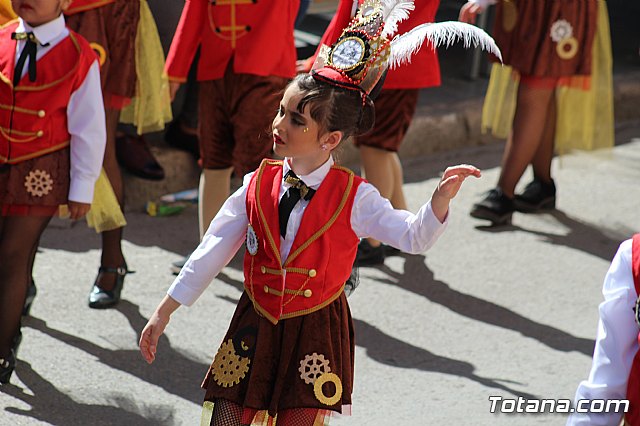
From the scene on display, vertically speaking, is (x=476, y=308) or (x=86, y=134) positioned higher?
(x=86, y=134)

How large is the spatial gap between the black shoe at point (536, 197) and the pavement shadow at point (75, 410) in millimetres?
3139

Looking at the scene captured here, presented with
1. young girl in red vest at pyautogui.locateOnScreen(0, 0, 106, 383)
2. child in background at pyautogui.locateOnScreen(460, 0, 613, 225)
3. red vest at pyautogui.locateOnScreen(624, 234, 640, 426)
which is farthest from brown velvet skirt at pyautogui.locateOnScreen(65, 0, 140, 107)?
red vest at pyautogui.locateOnScreen(624, 234, 640, 426)

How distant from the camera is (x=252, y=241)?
3.27 metres

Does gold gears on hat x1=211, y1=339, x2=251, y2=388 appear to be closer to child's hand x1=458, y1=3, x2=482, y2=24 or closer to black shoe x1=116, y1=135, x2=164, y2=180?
child's hand x1=458, y1=3, x2=482, y2=24

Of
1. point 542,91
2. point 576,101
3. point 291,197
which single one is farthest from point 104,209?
point 576,101

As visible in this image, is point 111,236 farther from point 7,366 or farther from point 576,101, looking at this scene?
point 576,101

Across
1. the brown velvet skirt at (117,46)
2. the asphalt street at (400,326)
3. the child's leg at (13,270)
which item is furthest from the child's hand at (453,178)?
the brown velvet skirt at (117,46)

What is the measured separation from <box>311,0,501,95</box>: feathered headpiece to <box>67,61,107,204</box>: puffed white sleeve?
4.04ft

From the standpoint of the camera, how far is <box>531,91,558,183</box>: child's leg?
6.73 metres

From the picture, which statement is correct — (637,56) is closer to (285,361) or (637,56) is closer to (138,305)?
(138,305)

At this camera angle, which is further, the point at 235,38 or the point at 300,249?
the point at 235,38

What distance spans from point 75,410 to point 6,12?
1.65 m

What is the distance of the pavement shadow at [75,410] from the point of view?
4113 millimetres

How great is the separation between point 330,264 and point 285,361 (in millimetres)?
296
